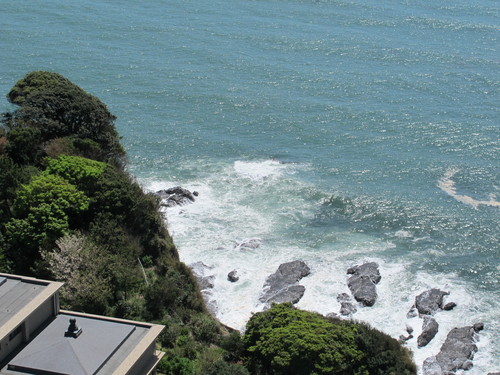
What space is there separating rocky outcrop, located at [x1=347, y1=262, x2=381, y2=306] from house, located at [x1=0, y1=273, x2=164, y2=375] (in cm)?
2447

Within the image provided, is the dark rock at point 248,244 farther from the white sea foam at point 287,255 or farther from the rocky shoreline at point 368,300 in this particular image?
the white sea foam at point 287,255

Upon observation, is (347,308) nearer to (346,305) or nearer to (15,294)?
(346,305)

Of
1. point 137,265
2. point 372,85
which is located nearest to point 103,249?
point 137,265

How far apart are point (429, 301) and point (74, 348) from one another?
32.9 m

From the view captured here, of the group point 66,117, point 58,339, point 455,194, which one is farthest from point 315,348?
point 455,194

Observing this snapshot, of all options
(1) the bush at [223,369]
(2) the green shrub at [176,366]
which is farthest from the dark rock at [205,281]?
(1) the bush at [223,369]

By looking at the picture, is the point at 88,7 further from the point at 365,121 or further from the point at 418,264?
the point at 418,264

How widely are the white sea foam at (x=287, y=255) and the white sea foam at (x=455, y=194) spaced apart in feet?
35.5

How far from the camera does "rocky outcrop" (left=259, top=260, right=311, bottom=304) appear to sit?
55375 mm

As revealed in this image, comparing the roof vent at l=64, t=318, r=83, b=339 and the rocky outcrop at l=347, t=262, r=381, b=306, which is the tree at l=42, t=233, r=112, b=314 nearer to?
the roof vent at l=64, t=318, r=83, b=339

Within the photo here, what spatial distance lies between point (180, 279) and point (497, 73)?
78730 millimetres

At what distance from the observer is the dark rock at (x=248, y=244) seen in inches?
2456

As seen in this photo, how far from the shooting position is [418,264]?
61312 mm

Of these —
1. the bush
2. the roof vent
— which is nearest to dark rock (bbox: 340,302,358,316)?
the bush
